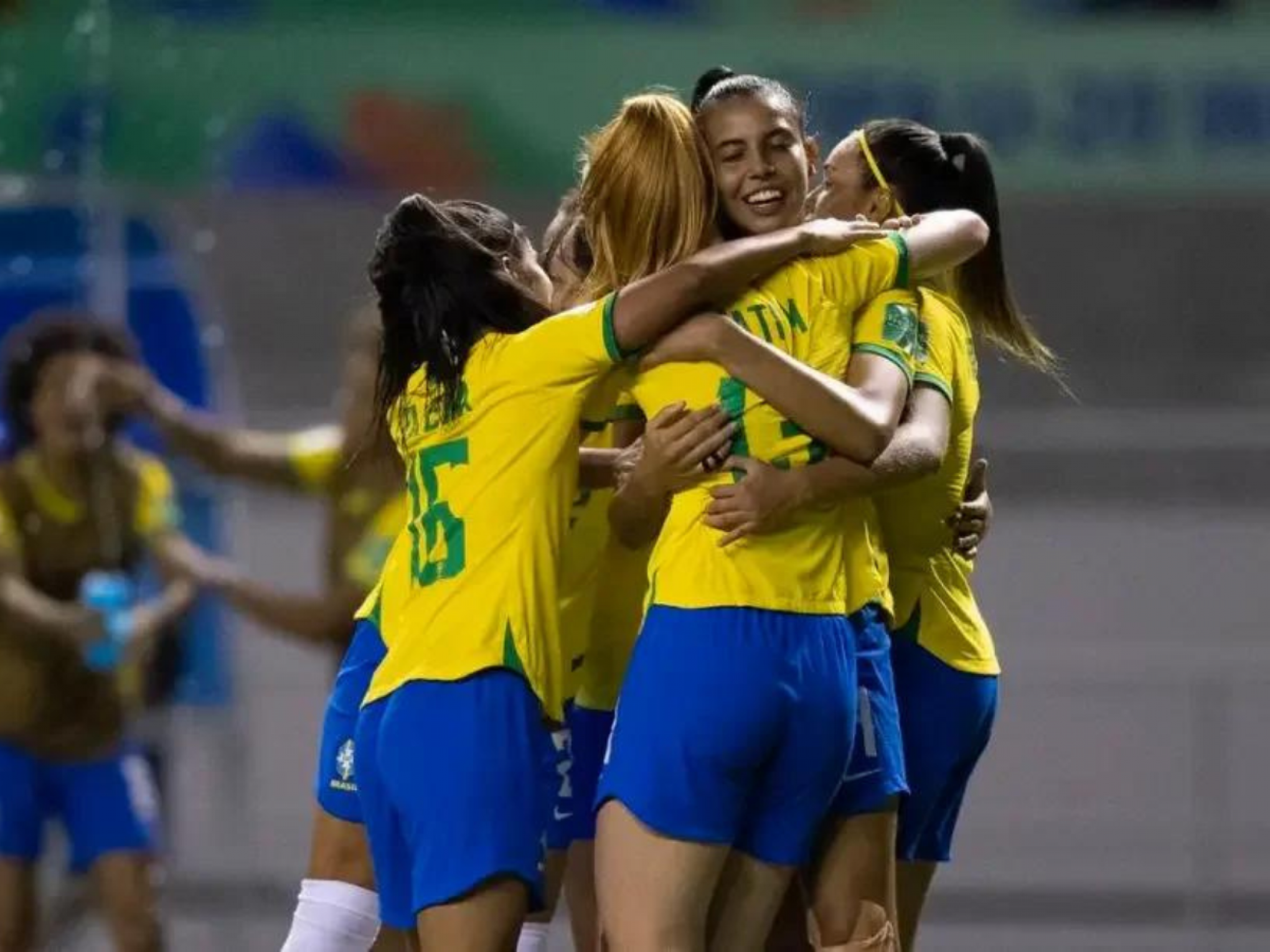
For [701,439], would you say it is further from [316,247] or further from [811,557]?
[316,247]

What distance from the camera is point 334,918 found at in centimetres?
308

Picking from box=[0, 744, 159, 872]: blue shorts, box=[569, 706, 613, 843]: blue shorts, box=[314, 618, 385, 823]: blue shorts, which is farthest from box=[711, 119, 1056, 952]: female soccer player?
box=[0, 744, 159, 872]: blue shorts

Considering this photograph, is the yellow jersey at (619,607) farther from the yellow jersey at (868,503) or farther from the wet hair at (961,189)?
the wet hair at (961,189)

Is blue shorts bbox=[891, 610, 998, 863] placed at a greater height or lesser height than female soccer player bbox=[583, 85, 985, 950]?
lesser

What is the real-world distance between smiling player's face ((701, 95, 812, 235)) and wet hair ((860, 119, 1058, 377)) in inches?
10.7

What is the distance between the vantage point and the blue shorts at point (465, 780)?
2.64 meters

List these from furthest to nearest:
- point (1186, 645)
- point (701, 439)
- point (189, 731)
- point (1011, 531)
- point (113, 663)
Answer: point (1011, 531)
point (1186, 645)
point (189, 731)
point (113, 663)
point (701, 439)

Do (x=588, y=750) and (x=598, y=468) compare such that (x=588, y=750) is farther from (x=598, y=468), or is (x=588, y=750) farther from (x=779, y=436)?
(x=779, y=436)

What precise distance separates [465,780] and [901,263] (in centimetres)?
74

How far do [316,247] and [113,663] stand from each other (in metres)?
5.51

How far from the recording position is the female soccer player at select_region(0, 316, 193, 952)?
4.82m

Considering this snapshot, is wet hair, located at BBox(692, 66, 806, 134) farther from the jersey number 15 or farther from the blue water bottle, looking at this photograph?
the blue water bottle

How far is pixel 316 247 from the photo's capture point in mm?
10500

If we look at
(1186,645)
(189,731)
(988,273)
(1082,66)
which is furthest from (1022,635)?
(988,273)
